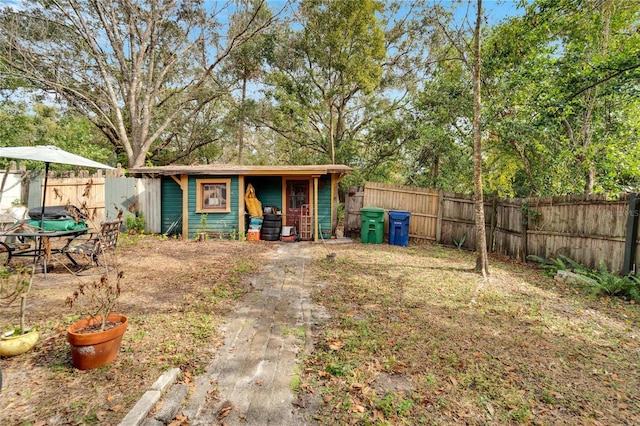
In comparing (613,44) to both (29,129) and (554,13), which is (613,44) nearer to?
Answer: (554,13)

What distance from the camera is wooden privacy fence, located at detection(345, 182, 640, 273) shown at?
5591mm

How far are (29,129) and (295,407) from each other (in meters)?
18.4

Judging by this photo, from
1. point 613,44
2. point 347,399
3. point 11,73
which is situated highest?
point 11,73

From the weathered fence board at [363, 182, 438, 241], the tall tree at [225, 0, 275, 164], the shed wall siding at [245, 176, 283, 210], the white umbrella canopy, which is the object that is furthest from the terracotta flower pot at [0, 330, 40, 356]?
the tall tree at [225, 0, 275, 164]

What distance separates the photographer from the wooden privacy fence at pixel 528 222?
5.59 metres

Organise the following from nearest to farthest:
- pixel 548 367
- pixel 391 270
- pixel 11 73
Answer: pixel 548 367, pixel 391 270, pixel 11 73

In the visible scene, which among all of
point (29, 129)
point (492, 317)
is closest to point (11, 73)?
point (29, 129)

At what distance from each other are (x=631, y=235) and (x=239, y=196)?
30.6 feet

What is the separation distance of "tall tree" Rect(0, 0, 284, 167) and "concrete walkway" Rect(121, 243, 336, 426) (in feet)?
44.4

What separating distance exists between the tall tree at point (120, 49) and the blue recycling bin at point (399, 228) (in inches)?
418

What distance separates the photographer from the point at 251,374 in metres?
2.77

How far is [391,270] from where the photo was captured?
21.6 feet

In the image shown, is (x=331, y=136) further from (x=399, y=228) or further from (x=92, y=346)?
(x=92, y=346)

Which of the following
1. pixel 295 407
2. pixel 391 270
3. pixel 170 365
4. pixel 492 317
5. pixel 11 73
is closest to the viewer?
pixel 295 407
